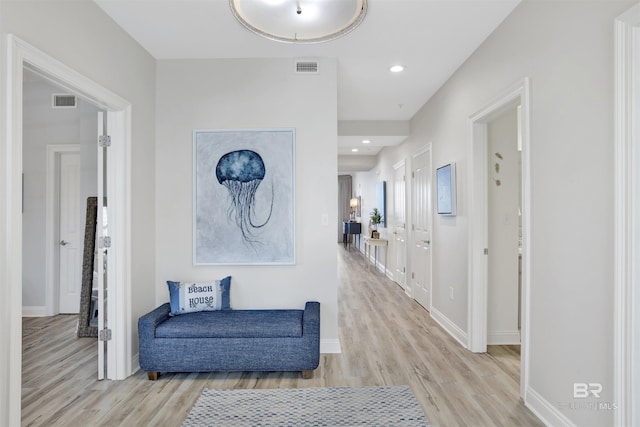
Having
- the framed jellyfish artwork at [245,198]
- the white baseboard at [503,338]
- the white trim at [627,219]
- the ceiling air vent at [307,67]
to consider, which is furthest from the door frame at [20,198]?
the white baseboard at [503,338]

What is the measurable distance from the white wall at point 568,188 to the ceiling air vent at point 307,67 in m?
1.48

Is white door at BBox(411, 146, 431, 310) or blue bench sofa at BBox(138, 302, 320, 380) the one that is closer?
blue bench sofa at BBox(138, 302, 320, 380)

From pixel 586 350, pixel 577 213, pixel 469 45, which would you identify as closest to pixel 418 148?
pixel 469 45

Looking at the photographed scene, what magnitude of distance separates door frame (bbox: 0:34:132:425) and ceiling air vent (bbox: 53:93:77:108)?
2.25 metres

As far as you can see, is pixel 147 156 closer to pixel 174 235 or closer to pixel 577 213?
pixel 174 235

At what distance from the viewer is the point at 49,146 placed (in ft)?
14.8

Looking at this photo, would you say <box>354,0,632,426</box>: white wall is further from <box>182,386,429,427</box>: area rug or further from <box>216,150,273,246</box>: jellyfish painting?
→ <box>216,150,273,246</box>: jellyfish painting

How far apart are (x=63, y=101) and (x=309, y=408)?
4580 mm

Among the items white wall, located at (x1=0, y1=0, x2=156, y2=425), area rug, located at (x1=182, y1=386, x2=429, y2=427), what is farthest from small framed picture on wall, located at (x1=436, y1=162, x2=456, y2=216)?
white wall, located at (x1=0, y1=0, x2=156, y2=425)

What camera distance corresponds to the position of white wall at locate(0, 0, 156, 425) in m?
1.76

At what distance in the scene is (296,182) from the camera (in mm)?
3307

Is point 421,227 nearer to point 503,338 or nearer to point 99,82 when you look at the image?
point 503,338

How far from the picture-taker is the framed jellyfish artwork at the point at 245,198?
3.29 meters

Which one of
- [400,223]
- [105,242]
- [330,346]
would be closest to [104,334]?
[105,242]
